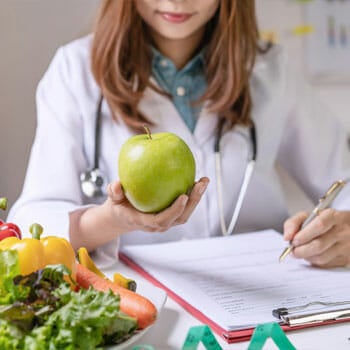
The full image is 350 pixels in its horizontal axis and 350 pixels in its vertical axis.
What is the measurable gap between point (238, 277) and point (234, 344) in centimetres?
22

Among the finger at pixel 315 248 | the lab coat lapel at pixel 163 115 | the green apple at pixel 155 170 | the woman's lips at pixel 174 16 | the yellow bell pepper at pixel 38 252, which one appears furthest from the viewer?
the lab coat lapel at pixel 163 115

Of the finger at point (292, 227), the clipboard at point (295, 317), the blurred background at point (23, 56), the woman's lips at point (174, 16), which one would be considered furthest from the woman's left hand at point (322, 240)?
the blurred background at point (23, 56)

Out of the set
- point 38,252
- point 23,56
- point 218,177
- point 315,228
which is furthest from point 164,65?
point 38,252

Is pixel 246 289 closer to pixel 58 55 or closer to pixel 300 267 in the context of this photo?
pixel 300 267

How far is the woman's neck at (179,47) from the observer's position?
1393 mm

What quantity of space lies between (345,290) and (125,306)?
0.33 metres

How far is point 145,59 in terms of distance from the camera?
1.34 metres

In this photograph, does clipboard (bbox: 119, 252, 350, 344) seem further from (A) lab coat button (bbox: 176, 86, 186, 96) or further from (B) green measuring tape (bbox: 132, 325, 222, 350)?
(A) lab coat button (bbox: 176, 86, 186, 96)

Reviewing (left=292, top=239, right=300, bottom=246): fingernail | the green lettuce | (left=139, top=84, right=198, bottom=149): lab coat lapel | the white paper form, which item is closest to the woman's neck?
(left=139, top=84, right=198, bottom=149): lab coat lapel

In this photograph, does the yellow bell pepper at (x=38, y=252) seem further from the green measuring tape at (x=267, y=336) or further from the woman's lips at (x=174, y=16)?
the woman's lips at (x=174, y=16)

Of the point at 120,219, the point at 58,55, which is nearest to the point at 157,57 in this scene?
the point at 58,55

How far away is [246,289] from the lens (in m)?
0.92

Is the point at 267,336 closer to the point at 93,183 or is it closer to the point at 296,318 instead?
the point at 296,318

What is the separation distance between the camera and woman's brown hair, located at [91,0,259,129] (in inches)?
50.7
